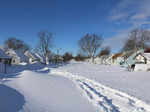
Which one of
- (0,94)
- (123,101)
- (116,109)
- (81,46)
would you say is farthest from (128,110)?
(81,46)

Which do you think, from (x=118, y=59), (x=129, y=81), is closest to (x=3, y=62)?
(x=129, y=81)

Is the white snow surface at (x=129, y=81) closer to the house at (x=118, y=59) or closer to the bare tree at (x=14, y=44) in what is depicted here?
the house at (x=118, y=59)

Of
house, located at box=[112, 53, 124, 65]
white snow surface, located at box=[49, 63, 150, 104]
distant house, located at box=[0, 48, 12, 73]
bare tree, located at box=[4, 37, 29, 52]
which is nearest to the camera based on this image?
white snow surface, located at box=[49, 63, 150, 104]

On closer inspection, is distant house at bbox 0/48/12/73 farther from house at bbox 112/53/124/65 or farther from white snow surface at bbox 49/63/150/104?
house at bbox 112/53/124/65

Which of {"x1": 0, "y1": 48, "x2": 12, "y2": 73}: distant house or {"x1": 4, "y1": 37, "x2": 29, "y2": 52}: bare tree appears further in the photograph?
{"x1": 4, "y1": 37, "x2": 29, "y2": 52}: bare tree

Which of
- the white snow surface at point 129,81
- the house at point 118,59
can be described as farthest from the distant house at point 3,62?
the house at point 118,59

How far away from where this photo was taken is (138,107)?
143 inches

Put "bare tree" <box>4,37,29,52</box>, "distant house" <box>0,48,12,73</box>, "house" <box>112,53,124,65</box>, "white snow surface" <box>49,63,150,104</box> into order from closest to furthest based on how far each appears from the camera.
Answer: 1. "white snow surface" <box>49,63,150,104</box>
2. "distant house" <box>0,48,12,73</box>
3. "house" <box>112,53,124,65</box>
4. "bare tree" <box>4,37,29,52</box>

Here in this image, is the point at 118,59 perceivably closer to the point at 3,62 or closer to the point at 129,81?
the point at 129,81

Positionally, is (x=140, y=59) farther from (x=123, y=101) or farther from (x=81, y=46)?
(x=81, y=46)

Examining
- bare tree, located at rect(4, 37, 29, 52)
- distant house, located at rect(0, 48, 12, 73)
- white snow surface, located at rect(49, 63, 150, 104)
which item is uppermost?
bare tree, located at rect(4, 37, 29, 52)

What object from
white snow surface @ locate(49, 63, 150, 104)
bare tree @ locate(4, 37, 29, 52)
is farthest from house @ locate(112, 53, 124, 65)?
bare tree @ locate(4, 37, 29, 52)

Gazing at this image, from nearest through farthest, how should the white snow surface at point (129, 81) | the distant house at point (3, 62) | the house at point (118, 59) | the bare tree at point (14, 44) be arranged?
the white snow surface at point (129, 81) < the distant house at point (3, 62) < the house at point (118, 59) < the bare tree at point (14, 44)

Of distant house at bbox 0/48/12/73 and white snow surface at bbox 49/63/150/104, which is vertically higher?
distant house at bbox 0/48/12/73
